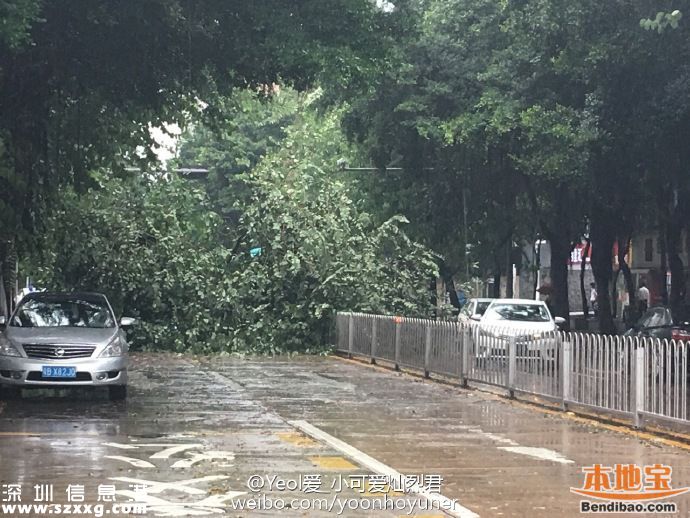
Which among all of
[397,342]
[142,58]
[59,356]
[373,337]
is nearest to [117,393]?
[59,356]

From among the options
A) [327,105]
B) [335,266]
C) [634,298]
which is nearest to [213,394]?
[335,266]

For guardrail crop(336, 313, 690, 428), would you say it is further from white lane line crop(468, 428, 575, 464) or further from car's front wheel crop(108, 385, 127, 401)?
car's front wheel crop(108, 385, 127, 401)

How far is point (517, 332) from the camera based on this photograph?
69.9 feet

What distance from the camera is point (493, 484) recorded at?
408 inches

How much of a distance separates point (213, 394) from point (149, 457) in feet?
Answer: 24.2

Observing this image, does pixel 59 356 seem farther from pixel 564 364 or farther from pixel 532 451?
pixel 532 451

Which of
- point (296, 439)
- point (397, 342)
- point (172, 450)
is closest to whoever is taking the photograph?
point (172, 450)

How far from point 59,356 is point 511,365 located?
22.0ft

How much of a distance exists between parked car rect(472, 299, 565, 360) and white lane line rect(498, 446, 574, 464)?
419cm

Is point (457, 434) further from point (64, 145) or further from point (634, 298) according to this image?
point (634, 298)

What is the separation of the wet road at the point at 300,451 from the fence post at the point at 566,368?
39 cm

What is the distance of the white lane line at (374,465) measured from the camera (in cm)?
918

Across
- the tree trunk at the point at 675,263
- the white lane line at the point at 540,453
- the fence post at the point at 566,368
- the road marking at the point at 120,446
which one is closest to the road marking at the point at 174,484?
the road marking at the point at 120,446

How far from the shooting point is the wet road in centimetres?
959
